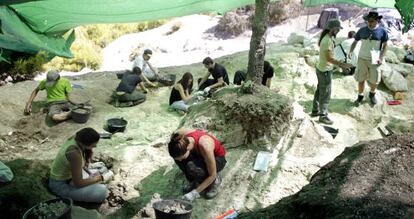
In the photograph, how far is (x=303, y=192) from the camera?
2811 millimetres

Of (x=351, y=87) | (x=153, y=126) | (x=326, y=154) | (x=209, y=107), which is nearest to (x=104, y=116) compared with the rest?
(x=153, y=126)

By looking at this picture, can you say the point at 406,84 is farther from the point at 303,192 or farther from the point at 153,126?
the point at 303,192

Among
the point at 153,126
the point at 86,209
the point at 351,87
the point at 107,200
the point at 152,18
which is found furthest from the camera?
the point at 351,87

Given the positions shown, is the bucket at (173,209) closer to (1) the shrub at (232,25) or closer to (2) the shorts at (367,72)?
(2) the shorts at (367,72)

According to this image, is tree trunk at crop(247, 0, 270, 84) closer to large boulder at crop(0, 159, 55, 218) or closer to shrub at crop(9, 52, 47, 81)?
large boulder at crop(0, 159, 55, 218)

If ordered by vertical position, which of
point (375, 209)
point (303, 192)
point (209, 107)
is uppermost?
point (375, 209)

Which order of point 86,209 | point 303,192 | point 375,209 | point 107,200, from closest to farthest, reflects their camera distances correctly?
point 375,209 → point 303,192 → point 86,209 → point 107,200

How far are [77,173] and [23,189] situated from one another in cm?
55

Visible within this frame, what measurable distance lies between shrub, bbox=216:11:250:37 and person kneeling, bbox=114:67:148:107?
18.6 feet

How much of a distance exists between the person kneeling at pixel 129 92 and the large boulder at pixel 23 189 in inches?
97.9

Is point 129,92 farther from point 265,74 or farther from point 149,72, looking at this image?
point 265,74

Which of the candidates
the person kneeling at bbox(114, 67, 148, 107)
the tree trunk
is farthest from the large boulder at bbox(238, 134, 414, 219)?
the person kneeling at bbox(114, 67, 148, 107)

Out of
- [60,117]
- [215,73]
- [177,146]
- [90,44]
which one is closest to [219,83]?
[215,73]

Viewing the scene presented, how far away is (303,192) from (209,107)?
2.56 m
